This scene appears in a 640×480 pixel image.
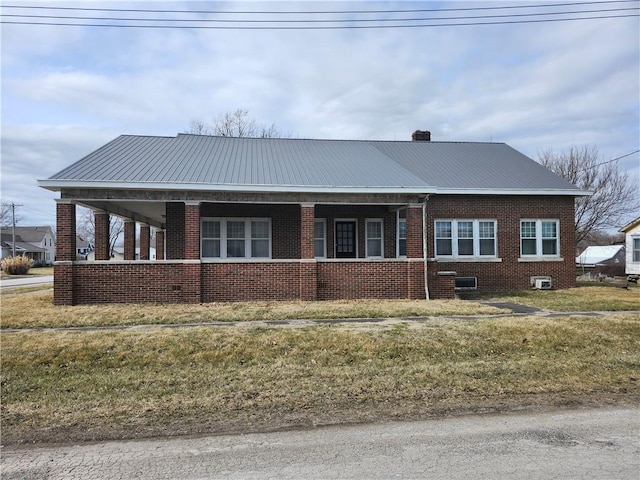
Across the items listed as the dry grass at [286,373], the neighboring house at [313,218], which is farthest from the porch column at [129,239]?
the dry grass at [286,373]

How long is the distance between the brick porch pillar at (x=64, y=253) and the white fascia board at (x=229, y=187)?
1.94 ft

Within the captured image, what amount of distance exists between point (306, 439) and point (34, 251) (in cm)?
9052

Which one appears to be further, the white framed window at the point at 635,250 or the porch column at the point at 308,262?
the white framed window at the point at 635,250

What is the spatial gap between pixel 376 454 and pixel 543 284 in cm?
1596

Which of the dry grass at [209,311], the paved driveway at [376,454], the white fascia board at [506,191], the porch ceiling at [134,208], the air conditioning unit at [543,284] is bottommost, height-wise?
the paved driveway at [376,454]

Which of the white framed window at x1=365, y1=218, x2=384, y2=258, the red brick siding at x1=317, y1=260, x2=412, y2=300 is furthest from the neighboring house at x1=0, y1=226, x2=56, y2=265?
the red brick siding at x1=317, y1=260, x2=412, y2=300

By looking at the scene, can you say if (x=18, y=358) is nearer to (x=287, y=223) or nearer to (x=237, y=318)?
(x=237, y=318)

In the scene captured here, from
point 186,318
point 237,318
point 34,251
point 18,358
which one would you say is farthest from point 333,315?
point 34,251

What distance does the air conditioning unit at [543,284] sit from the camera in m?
18.4

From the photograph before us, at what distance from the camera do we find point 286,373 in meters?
7.12

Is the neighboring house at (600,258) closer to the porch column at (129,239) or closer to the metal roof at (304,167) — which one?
the metal roof at (304,167)

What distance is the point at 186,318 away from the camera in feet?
36.6

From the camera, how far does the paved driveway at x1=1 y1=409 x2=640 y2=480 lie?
4023mm

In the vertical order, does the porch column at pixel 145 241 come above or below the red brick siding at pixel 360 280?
above
